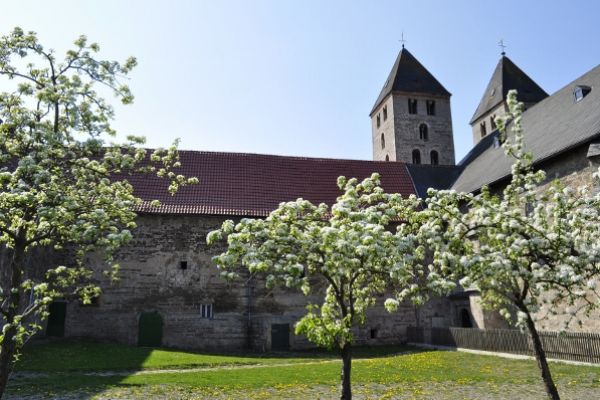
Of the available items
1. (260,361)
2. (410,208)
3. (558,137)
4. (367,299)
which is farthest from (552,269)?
(558,137)

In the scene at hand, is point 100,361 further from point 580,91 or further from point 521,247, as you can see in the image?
point 580,91

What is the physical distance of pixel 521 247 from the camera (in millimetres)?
6938

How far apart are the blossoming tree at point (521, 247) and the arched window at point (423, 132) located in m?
29.4

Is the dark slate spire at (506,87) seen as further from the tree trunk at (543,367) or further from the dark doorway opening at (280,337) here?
the tree trunk at (543,367)

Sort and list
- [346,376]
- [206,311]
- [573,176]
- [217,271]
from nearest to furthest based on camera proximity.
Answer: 1. [346,376]
2. [573,176]
3. [206,311]
4. [217,271]

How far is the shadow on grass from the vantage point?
11.8 meters

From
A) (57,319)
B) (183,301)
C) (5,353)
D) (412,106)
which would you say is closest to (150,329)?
(183,301)

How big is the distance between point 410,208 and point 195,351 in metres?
15.1

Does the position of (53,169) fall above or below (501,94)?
below

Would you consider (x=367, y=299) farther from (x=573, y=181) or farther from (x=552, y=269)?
(x=573, y=181)

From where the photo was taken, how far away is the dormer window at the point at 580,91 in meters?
22.1

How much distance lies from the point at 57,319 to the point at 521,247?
66.5 ft

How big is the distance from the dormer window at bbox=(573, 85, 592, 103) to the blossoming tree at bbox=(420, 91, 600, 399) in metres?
16.4

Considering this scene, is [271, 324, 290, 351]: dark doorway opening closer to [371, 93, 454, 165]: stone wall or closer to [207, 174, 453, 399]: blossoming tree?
[207, 174, 453, 399]: blossoming tree
